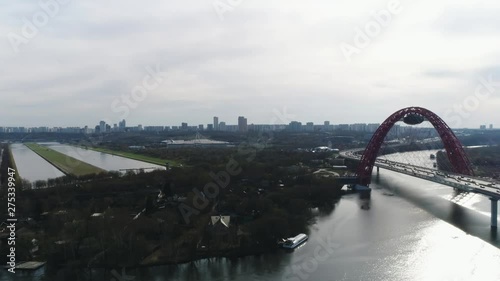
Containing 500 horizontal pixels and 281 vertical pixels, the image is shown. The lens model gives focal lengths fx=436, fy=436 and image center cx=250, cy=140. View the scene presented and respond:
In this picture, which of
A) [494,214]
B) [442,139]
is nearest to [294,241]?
[494,214]

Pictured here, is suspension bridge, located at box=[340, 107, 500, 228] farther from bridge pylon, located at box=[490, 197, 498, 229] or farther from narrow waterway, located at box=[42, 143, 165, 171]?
narrow waterway, located at box=[42, 143, 165, 171]

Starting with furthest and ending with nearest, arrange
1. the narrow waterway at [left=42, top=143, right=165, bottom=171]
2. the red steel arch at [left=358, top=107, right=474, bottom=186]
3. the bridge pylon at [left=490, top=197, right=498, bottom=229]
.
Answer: the narrow waterway at [left=42, top=143, right=165, bottom=171]
the red steel arch at [left=358, top=107, right=474, bottom=186]
the bridge pylon at [left=490, top=197, right=498, bottom=229]

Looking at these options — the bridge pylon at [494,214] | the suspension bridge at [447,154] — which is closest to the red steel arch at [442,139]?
the suspension bridge at [447,154]

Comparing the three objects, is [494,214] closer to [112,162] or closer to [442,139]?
[442,139]

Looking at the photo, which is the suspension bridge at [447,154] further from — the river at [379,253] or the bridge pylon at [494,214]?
the bridge pylon at [494,214]

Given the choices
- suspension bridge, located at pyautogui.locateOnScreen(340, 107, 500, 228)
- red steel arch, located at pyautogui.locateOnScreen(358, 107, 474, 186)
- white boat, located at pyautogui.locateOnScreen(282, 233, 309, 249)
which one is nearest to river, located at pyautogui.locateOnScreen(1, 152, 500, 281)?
white boat, located at pyautogui.locateOnScreen(282, 233, 309, 249)

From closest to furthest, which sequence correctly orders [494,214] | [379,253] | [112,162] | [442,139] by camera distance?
[379,253]
[494,214]
[442,139]
[112,162]
